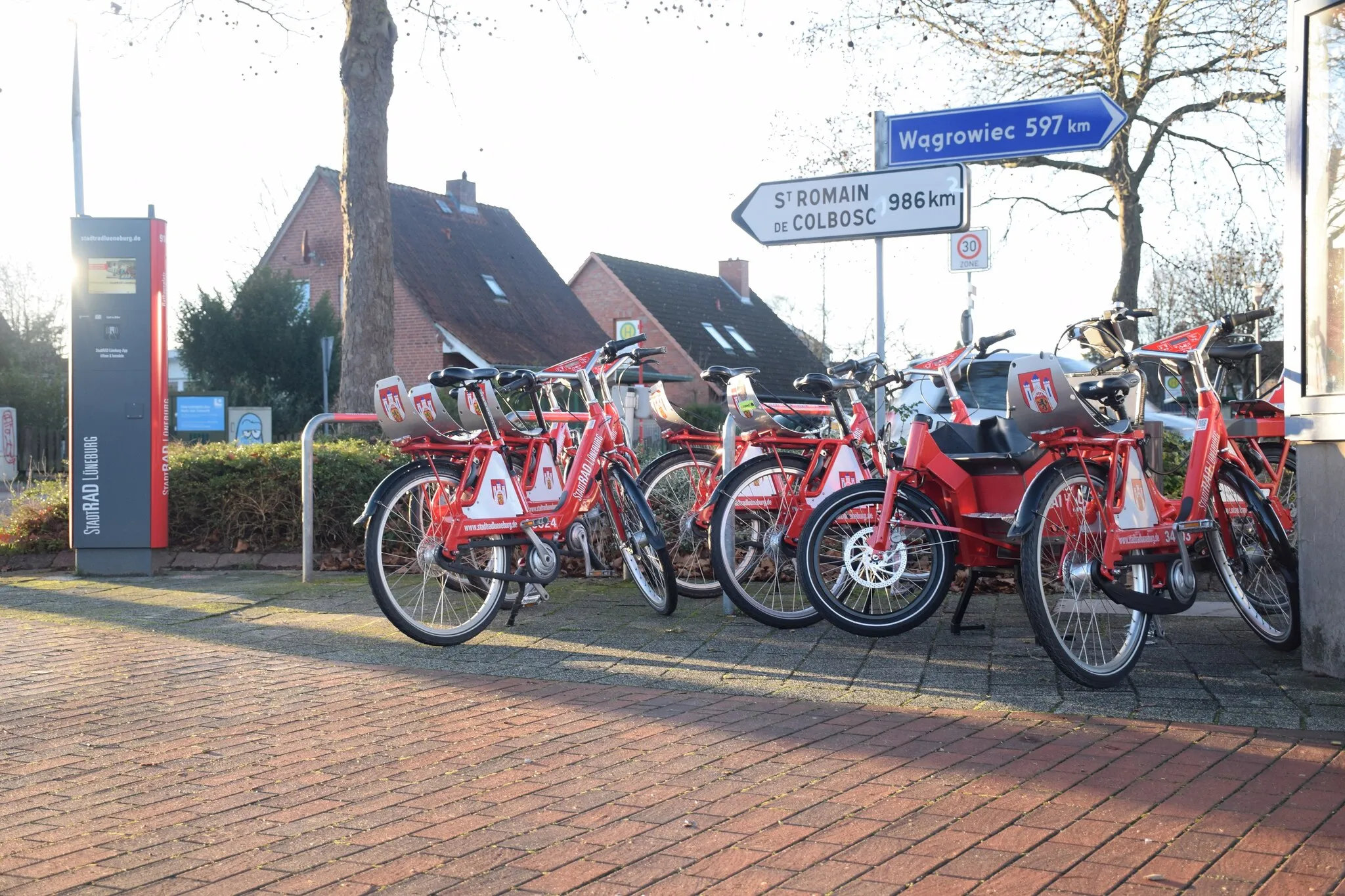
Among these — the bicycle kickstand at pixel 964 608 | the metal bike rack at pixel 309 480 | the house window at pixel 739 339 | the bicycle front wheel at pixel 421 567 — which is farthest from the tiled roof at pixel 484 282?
the bicycle kickstand at pixel 964 608

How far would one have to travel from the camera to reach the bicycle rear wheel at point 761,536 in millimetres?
6316

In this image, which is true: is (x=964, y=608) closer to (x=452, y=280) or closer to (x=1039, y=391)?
(x=1039, y=391)

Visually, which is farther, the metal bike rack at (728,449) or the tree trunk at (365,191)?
the tree trunk at (365,191)

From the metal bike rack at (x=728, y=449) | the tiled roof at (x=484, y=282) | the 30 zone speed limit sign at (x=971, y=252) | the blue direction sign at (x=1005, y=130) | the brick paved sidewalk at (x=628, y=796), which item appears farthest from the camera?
the tiled roof at (x=484, y=282)

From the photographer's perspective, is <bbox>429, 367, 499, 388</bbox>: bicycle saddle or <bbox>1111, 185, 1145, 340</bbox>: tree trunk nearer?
<bbox>429, 367, 499, 388</bbox>: bicycle saddle

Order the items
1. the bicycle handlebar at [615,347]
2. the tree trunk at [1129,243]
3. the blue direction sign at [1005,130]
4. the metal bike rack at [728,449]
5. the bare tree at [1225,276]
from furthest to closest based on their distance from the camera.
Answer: the bare tree at [1225,276] < the tree trunk at [1129,243] < the blue direction sign at [1005,130] < the metal bike rack at [728,449] < the bicycle handlebar at [615,347]

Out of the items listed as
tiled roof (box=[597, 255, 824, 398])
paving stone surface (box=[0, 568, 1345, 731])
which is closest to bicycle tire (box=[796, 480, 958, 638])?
paving stone surface (box=[0, 568, 1345, 731])

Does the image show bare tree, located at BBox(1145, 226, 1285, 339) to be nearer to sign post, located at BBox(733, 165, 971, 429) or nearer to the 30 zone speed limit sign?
the 30 zone speed limit sign

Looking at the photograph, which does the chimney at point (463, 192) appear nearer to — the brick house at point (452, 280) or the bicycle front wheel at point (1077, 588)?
the brick house at point (452, 280)

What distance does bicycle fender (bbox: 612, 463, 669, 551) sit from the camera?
6.59m

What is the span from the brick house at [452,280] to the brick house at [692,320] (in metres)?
3.77

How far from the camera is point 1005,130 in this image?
27.0ft

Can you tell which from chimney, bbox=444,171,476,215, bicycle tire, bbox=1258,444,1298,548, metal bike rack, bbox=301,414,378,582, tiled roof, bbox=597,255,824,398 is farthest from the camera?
tiled roof, bbox=597,255,824,398

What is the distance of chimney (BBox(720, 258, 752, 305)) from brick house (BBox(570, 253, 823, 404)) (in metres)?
0.26
